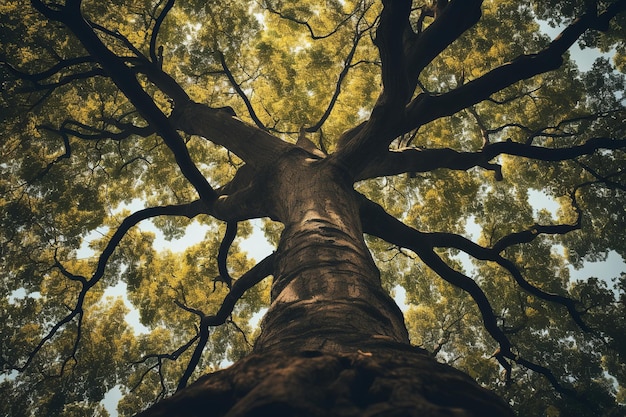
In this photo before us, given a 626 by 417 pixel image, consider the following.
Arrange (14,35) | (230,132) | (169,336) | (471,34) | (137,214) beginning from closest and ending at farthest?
(137,214), (230,132), (14,35), (471,34), (169,336)

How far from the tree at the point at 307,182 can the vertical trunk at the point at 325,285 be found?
2 centimetres

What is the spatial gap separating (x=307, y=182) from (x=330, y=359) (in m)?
2.63

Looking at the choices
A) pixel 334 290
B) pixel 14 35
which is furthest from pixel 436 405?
pixel 14 35

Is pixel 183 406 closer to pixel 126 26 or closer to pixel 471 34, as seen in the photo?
pixel 126 26

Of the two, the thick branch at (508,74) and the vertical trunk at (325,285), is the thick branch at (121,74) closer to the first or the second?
the vertical trunk at (325,285)

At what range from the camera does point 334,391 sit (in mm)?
1176

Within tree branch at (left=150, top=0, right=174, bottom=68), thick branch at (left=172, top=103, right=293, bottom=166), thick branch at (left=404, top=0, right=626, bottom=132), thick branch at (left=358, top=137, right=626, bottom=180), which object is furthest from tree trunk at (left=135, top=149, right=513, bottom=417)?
tree branch at (left=150, top=0, right=174, bottom=68)

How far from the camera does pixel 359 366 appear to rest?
130cm

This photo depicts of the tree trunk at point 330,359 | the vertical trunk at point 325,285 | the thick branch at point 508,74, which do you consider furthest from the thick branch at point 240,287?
the thick branch at point 508,74

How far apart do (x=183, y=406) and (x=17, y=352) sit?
10377 mm

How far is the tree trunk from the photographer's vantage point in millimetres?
1091

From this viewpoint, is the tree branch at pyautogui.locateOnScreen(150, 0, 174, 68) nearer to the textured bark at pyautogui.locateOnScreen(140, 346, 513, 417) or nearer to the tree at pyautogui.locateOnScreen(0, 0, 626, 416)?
the tree at pyautogui.locateOnScreen(0, 0, 626, 416)

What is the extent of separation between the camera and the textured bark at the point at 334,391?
3.43 ft

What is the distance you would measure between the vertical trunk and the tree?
0.02m
